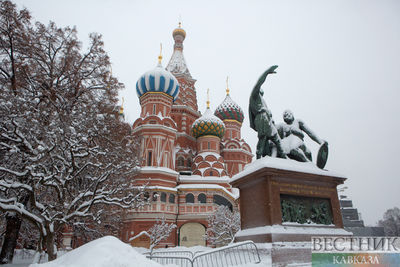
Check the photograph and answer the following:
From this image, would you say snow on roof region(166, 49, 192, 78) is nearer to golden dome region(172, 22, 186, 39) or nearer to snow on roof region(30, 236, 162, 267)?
golden dome region(172, 22, 186, 39)

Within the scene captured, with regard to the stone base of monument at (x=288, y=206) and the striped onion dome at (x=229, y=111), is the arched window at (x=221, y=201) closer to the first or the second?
the striped onion dome at (x=229, y=111)

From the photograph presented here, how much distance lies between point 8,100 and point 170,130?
61.3 feet

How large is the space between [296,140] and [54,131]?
7685 mm

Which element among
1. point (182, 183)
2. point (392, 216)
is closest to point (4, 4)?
point (182, 183)

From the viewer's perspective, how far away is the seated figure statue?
25.2 ft

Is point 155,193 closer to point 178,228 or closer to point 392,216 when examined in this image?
point 178,228

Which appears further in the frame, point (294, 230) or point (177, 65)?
point (177, 65)

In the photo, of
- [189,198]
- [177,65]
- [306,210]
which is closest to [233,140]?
[189,198]

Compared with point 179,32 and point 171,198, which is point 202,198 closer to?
point 171,198

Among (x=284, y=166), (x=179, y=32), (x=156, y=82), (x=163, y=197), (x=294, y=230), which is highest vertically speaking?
(x=179, y=32)

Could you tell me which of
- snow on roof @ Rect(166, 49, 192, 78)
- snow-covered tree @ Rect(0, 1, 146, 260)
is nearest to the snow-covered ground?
snow-covered tree @ Rect(0, 1, 146, 260)

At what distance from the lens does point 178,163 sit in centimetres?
3142

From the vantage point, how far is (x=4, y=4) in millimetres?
10852

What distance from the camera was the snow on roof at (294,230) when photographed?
231 inches
